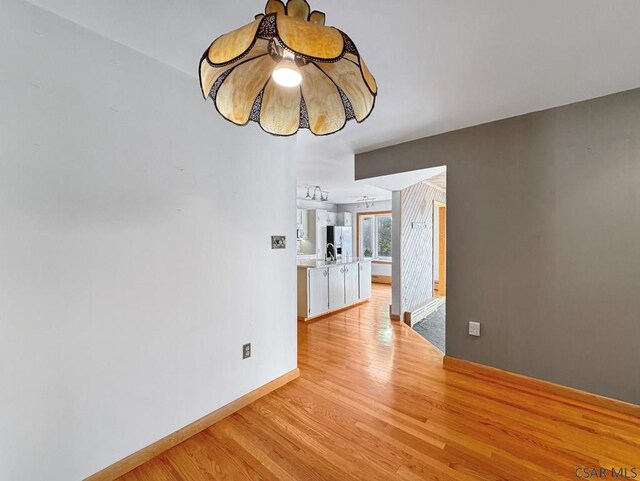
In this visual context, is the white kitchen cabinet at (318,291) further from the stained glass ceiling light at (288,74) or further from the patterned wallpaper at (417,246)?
the stained glass ceiling light at (288,74)

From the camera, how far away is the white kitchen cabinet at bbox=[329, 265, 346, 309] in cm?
494

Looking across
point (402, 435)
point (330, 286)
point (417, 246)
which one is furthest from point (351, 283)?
point (402, 435)

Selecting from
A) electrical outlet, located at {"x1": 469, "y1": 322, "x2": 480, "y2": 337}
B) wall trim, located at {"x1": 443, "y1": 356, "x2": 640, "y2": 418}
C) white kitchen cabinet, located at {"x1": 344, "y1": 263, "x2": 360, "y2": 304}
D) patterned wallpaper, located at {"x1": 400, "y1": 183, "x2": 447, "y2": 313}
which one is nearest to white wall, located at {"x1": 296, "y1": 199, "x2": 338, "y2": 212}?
white kitchen cabinet, located at {"x1": 344, "y1": 263, "x2": 360, "y2": 304}

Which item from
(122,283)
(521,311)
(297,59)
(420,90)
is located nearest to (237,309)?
(122,283)

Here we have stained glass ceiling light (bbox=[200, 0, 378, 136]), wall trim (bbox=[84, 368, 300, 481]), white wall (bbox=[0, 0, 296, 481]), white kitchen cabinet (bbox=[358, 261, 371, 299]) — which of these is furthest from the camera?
white kitchen cabinet (bbox=[358, 261, 371, 299])

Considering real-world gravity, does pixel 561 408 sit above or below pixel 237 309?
below

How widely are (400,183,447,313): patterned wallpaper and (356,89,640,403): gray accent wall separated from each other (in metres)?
1.76

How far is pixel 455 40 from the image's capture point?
63.0 inches

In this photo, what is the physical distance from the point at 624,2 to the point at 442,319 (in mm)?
4330

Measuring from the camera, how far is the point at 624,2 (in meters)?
1.34

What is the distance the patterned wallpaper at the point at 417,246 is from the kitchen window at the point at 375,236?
A: 8.94 ft

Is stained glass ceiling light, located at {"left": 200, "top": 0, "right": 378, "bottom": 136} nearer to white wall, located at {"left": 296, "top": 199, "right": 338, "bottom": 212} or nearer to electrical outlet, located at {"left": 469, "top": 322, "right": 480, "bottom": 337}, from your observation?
Result: electrical outlet, located at {"left": 469, "top": 322, "right": 480, "bottom": 337}

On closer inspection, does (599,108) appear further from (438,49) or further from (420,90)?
(438,49)

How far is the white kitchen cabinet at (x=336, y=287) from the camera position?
4938 millimetres
